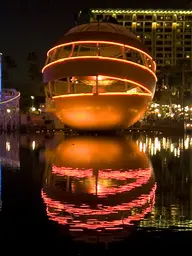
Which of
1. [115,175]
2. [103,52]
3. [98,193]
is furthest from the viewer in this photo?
[103,52]

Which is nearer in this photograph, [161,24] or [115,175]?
[115,175]

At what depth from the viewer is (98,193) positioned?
9.38 m

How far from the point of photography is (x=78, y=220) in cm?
708

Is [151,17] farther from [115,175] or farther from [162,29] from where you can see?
[115,175]

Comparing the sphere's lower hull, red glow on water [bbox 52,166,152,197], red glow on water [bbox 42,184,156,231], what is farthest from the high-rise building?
red glow on water [bbox 42,184,156,231]

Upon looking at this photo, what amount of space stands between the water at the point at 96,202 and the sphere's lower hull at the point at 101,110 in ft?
56.0

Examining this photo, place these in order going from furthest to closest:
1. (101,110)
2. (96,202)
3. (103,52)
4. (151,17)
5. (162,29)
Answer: (162,29), (151,17), (103,52), (101,110), (96,202)

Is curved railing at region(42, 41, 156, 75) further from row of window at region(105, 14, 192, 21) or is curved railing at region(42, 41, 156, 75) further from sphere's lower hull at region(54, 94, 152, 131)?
row of window at region(105, 14, 192, 21)

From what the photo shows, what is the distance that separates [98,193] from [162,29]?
13114cm

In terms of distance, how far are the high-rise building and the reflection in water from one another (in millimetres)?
121998

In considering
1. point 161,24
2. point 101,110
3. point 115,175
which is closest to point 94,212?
point 115,175

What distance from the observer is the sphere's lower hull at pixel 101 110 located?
104 feet

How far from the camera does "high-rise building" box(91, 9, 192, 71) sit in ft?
438

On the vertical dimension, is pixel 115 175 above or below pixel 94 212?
below
